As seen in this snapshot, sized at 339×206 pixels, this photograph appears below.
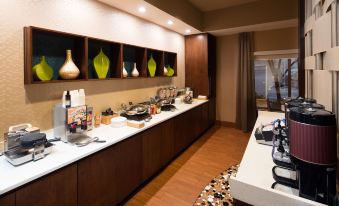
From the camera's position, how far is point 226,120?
5.04 meters

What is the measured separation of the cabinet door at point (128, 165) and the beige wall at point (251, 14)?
128 inches

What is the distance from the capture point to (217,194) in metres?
2.13

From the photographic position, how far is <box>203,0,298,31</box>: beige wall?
3475 mm

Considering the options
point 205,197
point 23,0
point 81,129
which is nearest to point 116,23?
point 23,0

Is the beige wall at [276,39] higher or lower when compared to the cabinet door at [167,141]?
higher

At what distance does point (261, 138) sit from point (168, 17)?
2.43m

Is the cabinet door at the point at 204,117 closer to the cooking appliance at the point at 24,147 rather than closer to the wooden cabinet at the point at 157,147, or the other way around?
the wooden cabinet at the point at 157,147

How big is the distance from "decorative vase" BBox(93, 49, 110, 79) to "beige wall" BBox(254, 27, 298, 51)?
3.59 metres

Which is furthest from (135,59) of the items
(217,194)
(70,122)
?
(217,194)

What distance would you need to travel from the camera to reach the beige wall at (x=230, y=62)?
4258 mm

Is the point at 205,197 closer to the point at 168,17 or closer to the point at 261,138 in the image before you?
the point at 261,138

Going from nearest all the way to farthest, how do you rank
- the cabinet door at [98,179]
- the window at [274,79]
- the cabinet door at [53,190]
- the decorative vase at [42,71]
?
the cabinet door at [53,190] < the cabinet door at [98,179] < the decorative vase at [42,71] < the window at [274,79]

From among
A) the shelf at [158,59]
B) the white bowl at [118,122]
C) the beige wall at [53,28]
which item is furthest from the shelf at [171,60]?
the white bowl at [118,122]

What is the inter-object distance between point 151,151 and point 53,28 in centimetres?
175
